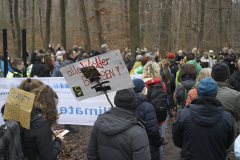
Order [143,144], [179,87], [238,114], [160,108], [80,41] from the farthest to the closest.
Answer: [80,41], [179,87], [160,108], [238,114], [143,144]

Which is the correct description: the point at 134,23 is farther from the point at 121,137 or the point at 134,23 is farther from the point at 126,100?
the point at 121,137

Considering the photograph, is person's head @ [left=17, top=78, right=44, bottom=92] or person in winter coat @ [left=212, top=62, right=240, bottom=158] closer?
person's head @ [left=17, top=78, right=44, bottom=92]

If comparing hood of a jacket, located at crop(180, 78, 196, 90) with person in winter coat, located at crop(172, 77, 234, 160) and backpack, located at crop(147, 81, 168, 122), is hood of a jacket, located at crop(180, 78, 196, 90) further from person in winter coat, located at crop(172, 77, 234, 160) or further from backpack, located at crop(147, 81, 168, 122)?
person in winter coat, located at crop(172, 77, 234, 160)

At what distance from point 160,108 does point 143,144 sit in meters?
2.08

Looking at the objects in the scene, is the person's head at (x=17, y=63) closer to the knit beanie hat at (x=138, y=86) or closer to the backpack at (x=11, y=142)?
the knit beanie hat at (x=138, y=86)

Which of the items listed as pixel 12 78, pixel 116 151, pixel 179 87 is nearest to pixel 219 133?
pixel 116 151

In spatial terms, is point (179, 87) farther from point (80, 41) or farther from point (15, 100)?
point (80, 41)

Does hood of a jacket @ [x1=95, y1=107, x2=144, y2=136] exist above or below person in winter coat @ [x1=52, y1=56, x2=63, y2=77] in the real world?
above

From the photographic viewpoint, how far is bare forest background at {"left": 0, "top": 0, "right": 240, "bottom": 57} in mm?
12070

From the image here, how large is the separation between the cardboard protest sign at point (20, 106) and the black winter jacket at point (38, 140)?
0.26 feet

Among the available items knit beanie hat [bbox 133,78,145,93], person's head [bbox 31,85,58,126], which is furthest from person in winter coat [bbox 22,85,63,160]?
knit beanie hat [bbox 133,78,145,93]

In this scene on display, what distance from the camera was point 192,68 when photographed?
204 inches

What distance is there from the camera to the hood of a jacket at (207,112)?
9.36 ft

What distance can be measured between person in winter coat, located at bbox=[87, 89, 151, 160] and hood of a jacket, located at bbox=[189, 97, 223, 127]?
2.54ft
